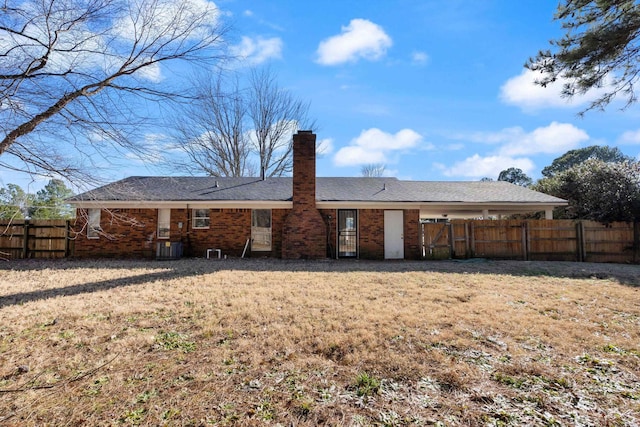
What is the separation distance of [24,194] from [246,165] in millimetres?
21522

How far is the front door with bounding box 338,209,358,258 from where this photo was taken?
44.5 feet

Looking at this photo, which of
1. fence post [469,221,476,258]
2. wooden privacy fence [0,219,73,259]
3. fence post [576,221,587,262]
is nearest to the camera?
wooden privacy fence [0,219,73,259]

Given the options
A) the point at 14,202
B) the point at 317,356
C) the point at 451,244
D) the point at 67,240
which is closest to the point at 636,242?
the point at 451,244

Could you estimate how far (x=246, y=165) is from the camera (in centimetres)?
2509

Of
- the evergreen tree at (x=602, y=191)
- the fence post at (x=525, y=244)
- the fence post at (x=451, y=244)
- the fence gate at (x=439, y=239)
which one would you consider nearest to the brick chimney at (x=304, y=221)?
the fence gate at (x=439, y=239)

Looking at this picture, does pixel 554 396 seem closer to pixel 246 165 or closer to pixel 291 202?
pixel 291 202

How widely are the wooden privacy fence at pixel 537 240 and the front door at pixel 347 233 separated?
2934 millimetres

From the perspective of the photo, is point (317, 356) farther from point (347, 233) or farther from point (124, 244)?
point (124, 244)

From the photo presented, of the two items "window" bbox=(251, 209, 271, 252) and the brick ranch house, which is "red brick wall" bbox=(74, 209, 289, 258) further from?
"window" bbox=(251, 209, 271, 252)

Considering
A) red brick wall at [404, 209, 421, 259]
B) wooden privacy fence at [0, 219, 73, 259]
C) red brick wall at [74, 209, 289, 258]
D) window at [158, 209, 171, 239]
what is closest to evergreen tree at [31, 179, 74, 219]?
red brick wall at [74, 209, 289, 258]

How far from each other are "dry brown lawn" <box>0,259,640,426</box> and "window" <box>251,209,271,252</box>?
253 inches

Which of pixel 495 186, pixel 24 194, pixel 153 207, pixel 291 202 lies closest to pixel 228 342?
pixel 24 194

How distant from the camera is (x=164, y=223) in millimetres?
13422

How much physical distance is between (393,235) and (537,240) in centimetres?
574
